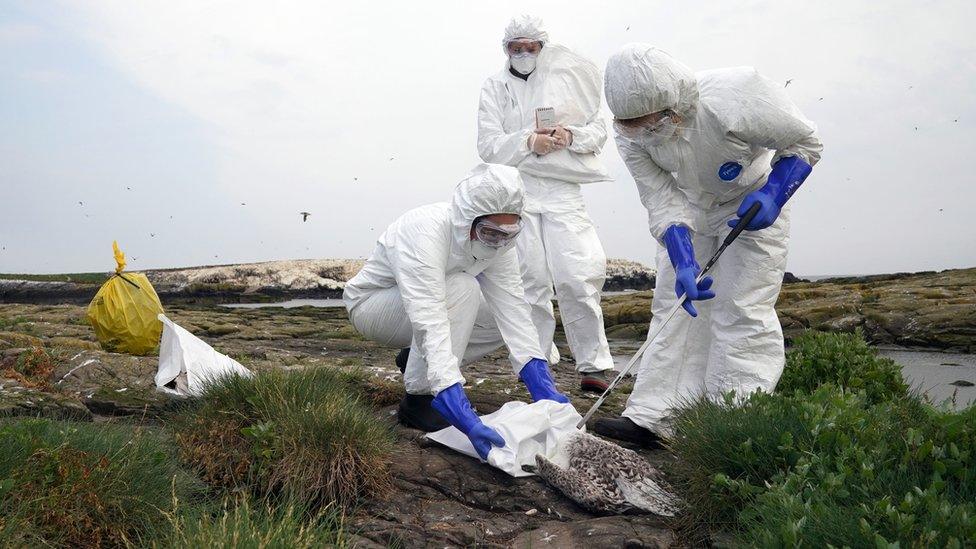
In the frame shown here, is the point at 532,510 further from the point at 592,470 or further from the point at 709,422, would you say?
the point at 709,422

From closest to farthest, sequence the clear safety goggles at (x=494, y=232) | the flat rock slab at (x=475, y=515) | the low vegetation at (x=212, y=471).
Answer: the low vegetation at (x=212, y=471) < the flat rock slab at (x=475, y=515) < the clear safety goggles at (x=494, y=232)

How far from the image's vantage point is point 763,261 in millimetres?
4469

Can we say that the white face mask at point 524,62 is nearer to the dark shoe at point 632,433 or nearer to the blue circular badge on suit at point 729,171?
the blue circular badge on suit at point 729,171

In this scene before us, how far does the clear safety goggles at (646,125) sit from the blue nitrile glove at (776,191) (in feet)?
2.06

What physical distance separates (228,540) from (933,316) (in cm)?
986

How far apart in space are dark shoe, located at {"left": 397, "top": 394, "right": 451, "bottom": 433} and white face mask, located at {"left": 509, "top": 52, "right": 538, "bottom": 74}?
10.4 ft

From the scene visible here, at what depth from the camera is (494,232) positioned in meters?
4.35

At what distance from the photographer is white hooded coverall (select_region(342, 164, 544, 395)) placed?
424 centimetres

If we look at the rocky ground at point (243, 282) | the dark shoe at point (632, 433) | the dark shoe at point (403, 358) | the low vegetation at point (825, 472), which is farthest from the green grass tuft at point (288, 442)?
the rocky ground at point (243, 282)

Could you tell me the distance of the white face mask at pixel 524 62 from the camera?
6.55 m

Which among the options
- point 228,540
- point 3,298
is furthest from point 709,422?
point 3,298

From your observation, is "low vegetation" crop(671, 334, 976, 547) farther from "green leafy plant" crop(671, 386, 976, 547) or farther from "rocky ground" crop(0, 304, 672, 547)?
"rocky ground" crop(0, 304, 672, 547)

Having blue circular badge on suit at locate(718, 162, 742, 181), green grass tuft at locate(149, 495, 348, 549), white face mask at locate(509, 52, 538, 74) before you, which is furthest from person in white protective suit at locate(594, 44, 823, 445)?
green grass tuft at locate(149, 495, 348, 549)

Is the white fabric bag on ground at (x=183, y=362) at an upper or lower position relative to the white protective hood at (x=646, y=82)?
lower
